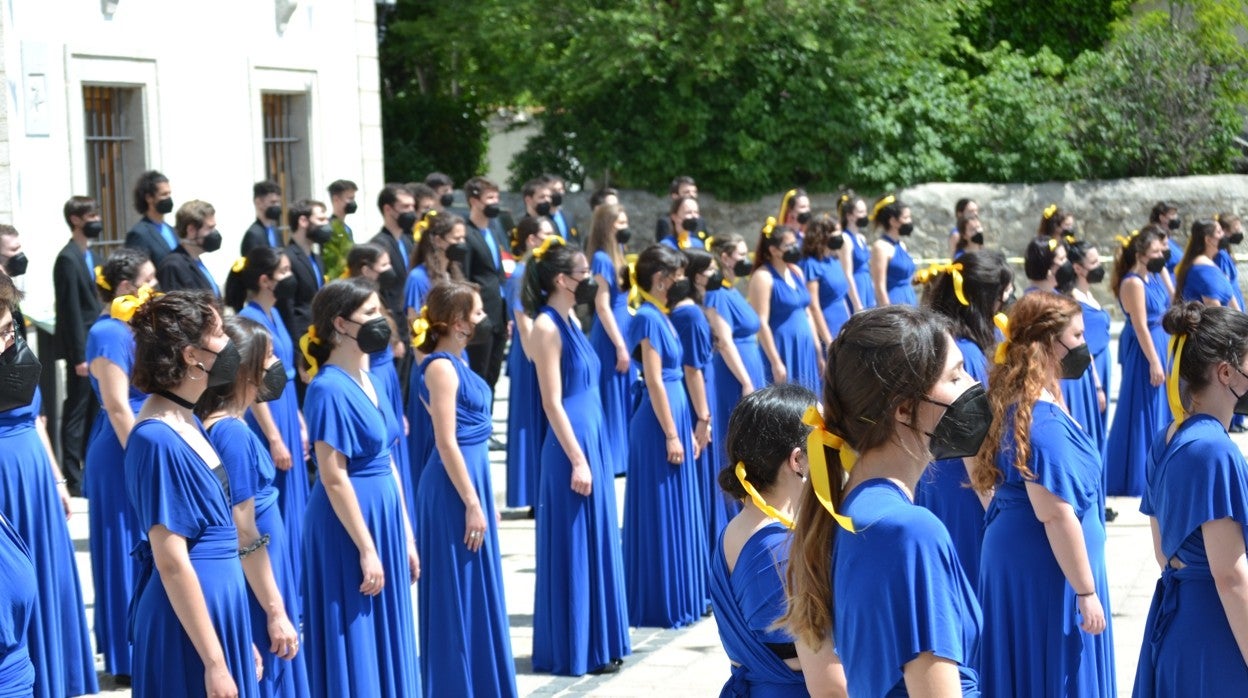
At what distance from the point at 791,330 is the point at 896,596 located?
350 inches

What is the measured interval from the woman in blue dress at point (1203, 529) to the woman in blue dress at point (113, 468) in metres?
4.34

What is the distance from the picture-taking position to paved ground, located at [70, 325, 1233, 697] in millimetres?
7359

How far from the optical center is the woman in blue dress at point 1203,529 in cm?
452

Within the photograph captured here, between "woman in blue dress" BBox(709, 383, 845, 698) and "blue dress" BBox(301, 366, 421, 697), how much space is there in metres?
2.39

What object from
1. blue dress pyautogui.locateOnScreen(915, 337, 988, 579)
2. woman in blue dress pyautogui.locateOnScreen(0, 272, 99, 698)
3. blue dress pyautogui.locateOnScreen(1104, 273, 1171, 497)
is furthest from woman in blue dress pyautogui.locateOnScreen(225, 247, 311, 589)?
blue dress pyautogui.locateOnScreen(1104, 273, 1171, 497)

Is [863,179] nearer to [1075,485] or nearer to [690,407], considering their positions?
[690,407]

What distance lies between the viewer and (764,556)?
3.79 m

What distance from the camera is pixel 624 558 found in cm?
870

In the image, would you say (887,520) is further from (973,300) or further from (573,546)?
(573,546)

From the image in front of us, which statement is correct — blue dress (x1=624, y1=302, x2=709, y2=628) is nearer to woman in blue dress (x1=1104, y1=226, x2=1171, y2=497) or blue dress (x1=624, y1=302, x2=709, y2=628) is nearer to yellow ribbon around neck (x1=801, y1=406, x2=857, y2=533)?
woman in blue dress (x1=1104, y1=226, x2=1171, y2=497)

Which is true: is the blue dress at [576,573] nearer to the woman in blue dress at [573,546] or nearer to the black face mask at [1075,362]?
the woman in blue dress at [573,546]

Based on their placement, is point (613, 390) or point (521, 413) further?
point (613, 390)

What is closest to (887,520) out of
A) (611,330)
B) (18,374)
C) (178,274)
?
(18,374)

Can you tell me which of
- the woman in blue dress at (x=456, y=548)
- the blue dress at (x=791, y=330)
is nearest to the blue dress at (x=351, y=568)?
the woman in blue dress at (x=456, y=548)
